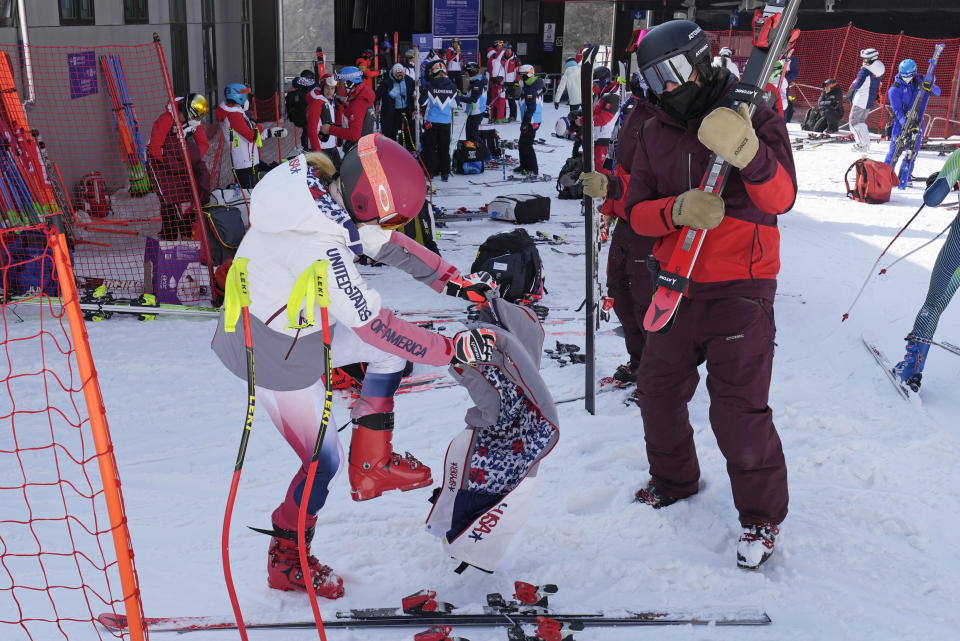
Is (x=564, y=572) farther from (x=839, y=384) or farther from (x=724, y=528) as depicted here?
(x=839, y=384)

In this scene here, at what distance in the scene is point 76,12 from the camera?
35.6ft

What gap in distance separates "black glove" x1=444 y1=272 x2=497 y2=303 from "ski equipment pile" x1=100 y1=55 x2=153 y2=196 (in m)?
9.00

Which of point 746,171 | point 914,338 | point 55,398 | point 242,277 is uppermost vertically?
point 746,171

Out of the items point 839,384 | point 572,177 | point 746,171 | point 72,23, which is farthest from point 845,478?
point 72,23

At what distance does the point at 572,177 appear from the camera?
11672mm

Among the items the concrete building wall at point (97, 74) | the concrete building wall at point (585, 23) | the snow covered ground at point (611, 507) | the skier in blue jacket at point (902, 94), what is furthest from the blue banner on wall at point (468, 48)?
the snow covered ground at point (611, 507)

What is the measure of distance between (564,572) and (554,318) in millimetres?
3593

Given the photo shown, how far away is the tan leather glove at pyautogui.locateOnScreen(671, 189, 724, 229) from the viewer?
117 inches

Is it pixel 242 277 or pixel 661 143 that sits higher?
pixel 661 143

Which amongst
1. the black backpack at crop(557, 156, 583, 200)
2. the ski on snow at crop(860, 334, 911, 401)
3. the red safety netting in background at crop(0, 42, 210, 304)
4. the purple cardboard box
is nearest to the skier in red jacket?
the ski on snow at crop(860, 334, 911, 401)

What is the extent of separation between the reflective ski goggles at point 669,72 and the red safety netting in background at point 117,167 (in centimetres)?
438

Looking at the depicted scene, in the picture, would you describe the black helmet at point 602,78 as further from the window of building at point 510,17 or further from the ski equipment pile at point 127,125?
the window of building at point 510,17

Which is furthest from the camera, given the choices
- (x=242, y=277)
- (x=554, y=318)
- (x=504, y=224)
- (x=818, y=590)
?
(x=504, y=224)

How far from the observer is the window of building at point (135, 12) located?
12.2 m
